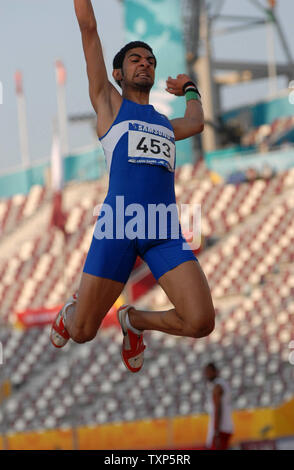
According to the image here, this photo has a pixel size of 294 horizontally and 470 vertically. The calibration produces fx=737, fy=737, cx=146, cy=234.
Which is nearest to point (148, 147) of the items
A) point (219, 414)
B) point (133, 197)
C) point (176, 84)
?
point (133, 197)

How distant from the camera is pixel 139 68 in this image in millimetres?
4480

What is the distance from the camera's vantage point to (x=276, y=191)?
21.5 metres

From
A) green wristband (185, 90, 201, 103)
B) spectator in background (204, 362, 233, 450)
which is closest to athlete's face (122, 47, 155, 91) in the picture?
green wristband (185, 90, 201, 103)

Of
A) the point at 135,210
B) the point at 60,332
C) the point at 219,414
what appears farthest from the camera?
the point at 219,414

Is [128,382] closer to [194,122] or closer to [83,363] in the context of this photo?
[83,363]

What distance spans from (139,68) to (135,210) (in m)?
0.90

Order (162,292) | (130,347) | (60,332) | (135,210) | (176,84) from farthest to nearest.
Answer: (162,292)
(176,84)
(60,332)
(130,347)
(135,210)

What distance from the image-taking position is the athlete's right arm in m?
4.28

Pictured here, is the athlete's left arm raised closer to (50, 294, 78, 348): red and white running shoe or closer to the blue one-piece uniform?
the blue one-piece uniform

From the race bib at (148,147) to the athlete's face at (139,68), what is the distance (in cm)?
29

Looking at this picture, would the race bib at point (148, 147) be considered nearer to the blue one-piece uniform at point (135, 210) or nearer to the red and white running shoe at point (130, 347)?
the blue one-piece uniform at point (135, 210)

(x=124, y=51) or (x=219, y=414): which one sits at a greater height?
(x=124, y=51)
